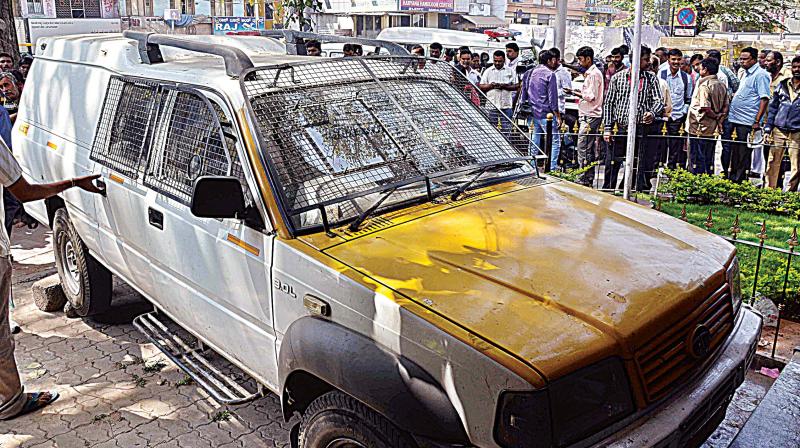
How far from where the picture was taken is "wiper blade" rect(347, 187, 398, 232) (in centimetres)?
331

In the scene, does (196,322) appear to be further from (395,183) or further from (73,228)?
(73,228)

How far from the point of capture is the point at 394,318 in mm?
2703

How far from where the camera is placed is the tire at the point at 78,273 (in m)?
5.56

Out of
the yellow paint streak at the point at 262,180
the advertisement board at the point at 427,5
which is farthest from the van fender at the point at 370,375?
the advertisement board at the point at 427,5

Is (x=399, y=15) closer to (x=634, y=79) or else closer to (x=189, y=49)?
(x=634, y=79)

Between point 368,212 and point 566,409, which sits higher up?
point 368,212

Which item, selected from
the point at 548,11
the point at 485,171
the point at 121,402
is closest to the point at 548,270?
the point at 485,171

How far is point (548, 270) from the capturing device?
2.95m

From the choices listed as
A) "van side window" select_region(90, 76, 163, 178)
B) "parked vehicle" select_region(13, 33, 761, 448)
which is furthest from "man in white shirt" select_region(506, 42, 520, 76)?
Result: "van side window" select_region(90, 76, 163, 178)

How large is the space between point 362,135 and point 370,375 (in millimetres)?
1494

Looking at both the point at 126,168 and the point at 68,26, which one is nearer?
the point at 126,168

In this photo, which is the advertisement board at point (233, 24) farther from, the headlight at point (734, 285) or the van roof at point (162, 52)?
the headlight at point (734, 285)

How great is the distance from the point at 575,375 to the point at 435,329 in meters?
0.52

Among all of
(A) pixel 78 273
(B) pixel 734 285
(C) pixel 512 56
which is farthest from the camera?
(C) pixel 512 56
